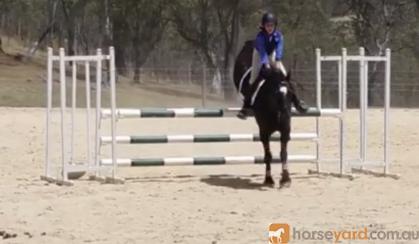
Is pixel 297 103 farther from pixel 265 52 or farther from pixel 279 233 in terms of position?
pixel 279 233

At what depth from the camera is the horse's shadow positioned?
40.0ft

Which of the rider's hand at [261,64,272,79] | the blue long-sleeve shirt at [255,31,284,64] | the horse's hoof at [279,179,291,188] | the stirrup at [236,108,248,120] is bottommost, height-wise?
the horse's hoof at [279,179,291,188]

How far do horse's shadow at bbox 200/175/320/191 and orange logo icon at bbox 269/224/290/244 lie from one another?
3051 millimetres

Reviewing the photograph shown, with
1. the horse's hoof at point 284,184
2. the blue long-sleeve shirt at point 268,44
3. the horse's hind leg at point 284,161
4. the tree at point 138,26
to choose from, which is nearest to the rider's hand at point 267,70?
the blue long-sleeve shirt at point 268,44

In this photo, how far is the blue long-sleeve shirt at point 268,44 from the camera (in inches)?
479

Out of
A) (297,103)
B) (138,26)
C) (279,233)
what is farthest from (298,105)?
(138,26)

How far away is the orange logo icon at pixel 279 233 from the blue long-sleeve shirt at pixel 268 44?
372 cm


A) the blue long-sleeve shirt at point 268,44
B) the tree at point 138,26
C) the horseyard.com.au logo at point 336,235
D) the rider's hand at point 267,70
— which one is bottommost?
the horseyard.com.au logo at point 336,235

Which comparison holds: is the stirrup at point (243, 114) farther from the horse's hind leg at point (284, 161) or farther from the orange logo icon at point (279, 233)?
the orange logo icon at point (279, 233)

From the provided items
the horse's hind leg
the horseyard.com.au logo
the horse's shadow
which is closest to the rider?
the horse's hind leg

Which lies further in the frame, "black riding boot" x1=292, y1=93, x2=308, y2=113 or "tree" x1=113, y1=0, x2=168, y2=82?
"tree" x1=113, y1=0, x2=168, y2=82

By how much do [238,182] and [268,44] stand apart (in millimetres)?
2076

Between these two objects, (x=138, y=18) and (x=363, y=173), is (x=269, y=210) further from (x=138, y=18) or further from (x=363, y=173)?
(x=138, y=18)

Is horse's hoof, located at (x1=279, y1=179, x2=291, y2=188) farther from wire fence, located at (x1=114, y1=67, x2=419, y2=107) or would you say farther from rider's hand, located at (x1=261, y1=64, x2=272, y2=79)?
wire fence, located at (x1=114, y1=67, x2=419, y2=107)
